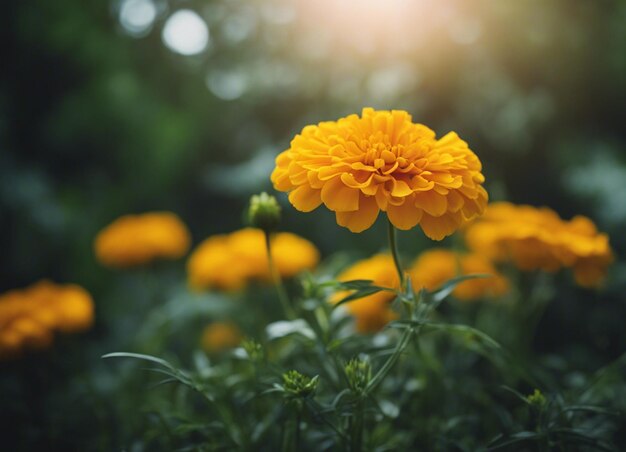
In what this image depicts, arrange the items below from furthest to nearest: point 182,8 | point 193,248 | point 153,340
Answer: point 182,8 < point 193,248 < point 153,340

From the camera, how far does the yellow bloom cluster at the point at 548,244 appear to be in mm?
791

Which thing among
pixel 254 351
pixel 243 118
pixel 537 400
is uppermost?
pixel 243 118

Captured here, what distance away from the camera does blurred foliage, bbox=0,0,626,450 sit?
4.60 feet

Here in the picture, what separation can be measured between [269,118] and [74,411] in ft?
4.46

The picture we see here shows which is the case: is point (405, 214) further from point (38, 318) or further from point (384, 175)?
point (38, 318)

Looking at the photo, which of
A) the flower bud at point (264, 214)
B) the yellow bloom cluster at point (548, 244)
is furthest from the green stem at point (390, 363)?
the yellow bloom cluster at point (548, 244)

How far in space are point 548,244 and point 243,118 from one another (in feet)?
4.92

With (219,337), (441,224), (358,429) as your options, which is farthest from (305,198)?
(219,337)

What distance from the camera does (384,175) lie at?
0.55m

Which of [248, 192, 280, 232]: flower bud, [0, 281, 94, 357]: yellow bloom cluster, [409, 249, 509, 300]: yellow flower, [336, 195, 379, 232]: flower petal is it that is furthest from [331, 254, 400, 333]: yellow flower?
[0, 281, 94, 357]: yellow bloom cluster

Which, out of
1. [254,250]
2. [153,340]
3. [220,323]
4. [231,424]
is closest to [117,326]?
[220,323]

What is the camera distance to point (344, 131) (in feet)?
1.93

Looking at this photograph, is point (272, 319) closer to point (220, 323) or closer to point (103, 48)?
point (220, 323)

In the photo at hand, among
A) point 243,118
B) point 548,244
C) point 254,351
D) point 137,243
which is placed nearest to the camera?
point 254,351
